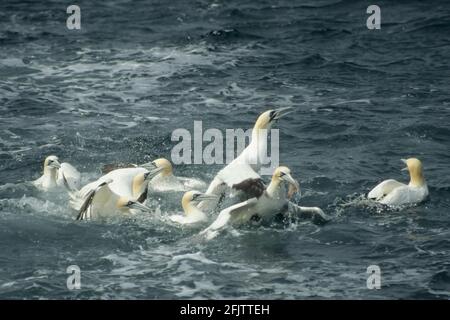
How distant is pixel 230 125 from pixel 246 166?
237 inches

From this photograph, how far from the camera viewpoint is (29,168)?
82.9 feet

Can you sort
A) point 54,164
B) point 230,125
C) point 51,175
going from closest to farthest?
point 54,164, point 51,175, point 230,125

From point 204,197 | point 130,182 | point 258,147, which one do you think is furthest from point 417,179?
point 130,182

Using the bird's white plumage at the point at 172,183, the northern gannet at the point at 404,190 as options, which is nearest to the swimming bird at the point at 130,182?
the bird's white plumage at the point at 172,183

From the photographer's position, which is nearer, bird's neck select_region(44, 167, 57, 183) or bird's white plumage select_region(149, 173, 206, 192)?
bird's neck select_region(44, 167, 57, 183)

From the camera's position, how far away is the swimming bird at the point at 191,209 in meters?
21.5

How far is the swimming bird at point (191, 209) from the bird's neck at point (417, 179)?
4248 millimetres

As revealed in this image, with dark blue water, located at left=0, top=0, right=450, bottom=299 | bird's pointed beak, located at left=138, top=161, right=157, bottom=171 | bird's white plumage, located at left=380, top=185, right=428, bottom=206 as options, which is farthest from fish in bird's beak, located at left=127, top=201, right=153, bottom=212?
bird's white plumage, located at left=380, top=185, right=428, bottom=206

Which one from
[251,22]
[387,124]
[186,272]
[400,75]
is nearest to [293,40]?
[251,22]

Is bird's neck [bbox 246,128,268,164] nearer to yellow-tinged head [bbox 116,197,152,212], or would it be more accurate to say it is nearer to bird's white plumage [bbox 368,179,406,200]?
bird's white plumage [bbox 368,179,406,200]

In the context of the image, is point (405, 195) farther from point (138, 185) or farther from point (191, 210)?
point (138, 185)

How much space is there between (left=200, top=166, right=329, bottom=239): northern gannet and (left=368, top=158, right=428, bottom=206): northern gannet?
4.46ft

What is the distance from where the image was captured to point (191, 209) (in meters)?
21.7

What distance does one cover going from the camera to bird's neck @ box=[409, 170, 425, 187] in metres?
22.9
